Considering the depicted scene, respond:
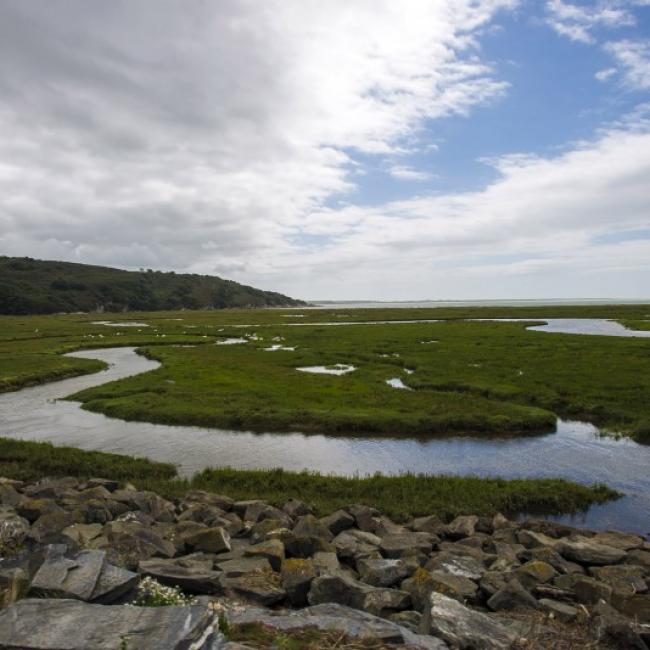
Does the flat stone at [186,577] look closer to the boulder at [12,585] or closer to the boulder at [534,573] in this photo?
the boulder at [12,585]

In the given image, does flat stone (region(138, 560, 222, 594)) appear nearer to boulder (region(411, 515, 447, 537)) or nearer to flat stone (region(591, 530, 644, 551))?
boulder (region(411, 515, 447, 537))

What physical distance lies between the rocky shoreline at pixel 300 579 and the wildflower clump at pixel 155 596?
34 mm

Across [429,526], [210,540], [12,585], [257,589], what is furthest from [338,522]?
[12,585]

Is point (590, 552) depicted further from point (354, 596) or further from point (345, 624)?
point (345, 624)

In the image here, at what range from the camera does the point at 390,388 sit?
1503 inches

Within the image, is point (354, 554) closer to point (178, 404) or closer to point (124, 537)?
point (124, 537)

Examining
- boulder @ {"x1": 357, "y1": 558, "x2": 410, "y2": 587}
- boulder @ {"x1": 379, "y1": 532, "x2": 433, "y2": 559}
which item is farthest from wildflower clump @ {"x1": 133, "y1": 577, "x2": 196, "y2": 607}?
boulder @ {"x1": 379, "y1": 532, "x2": 433, "y2": 559}

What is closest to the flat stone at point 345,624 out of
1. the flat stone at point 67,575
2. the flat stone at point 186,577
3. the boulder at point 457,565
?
the flat stone at point 186,577

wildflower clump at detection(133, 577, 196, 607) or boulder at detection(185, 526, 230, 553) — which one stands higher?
wildflower clump at detection(133, 577, 196, 607)

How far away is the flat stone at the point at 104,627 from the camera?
6613mm

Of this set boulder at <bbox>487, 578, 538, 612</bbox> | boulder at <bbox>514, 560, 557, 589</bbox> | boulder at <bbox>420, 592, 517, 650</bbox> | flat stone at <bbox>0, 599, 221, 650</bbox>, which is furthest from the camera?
boulder at <bbox>514, 560, 557, 589</bbox>

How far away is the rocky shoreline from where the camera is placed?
741cm

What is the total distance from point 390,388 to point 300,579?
92.6 feet

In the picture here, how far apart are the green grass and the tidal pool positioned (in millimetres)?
1612
